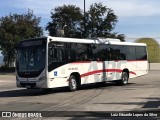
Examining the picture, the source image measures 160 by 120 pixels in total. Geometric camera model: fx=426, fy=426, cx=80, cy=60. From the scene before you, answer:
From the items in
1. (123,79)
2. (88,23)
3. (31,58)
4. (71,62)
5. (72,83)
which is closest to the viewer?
(31,58)

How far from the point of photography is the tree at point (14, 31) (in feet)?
178

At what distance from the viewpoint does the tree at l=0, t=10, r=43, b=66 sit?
5432 cm

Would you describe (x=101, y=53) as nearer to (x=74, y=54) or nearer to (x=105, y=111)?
(x=74, y=54)

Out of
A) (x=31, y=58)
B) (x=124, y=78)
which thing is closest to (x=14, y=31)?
(x=124, y=78)

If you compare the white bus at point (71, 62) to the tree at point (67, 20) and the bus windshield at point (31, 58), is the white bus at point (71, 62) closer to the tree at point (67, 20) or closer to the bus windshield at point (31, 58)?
the bus windshield at point (31, 58)

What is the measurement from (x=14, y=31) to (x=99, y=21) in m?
11.2

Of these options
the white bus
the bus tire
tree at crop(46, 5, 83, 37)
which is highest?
tree at crop(46, 5, 83, 37)

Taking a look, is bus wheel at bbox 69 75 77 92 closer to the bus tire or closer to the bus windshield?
the bus windshield

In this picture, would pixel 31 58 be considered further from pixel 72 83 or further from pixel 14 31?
pixel 14 31

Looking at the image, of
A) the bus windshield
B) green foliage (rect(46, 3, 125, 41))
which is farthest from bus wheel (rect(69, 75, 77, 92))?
green foliage (rect(46, 3, 125, 41))

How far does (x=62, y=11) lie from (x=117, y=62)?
3079 centimetres

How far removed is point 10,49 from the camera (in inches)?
2183

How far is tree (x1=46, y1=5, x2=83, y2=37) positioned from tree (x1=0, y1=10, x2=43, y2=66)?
8.45 feet

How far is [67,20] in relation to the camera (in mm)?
56531
